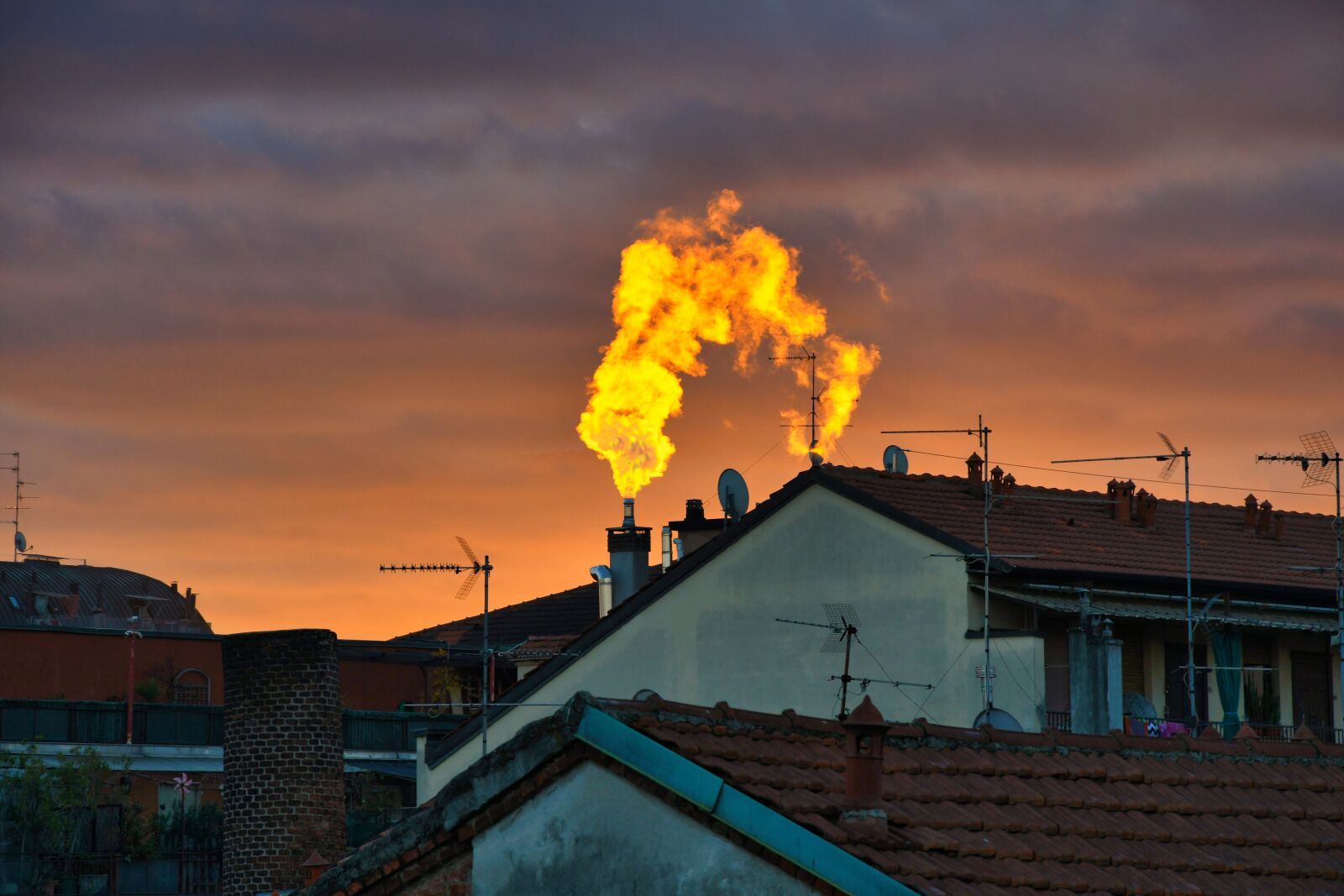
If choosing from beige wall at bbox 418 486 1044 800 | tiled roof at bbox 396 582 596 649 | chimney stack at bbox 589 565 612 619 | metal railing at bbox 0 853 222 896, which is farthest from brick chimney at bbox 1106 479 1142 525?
metal railing at bbox 0 853 222 896

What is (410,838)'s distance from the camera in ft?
42.7

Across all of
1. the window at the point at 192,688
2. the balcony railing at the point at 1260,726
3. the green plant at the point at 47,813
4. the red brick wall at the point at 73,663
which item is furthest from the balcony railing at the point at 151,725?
the balcony railing at the point at 1260,726

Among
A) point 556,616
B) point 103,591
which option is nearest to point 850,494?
point 556,616

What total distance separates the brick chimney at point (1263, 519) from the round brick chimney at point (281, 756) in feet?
71.4

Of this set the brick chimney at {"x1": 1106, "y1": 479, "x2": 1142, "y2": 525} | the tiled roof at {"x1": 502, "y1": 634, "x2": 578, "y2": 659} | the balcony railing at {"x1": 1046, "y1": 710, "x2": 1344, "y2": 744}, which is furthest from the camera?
the tiled roof at {"x1": 502, "y1": 634, "x2": 578, "y2": 659}

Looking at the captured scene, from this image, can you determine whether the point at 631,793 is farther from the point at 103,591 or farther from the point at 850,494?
the point at 103,591

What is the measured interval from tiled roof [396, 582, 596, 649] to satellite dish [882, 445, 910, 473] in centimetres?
1551

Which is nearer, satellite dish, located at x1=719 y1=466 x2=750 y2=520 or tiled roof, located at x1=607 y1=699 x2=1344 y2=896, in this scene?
tiled roof, located at x1=607 y1=699 x2=1344 y2=896

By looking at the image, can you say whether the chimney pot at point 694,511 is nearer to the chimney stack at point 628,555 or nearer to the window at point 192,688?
the chimney stack at point 628,555

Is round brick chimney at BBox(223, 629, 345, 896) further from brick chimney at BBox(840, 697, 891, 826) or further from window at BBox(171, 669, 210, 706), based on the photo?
brick chimney at BBox(840, 697, 891, 826)

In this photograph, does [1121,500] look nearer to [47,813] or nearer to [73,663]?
[47,813]

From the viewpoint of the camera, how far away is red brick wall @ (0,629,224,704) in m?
59.2

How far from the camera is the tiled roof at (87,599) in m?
70.1

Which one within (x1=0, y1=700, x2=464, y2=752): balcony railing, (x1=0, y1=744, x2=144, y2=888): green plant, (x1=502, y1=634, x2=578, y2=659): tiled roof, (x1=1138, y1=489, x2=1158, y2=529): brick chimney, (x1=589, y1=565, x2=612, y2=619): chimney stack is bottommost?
(x1=0, y1=744, x2=144, y2=888): green plant
